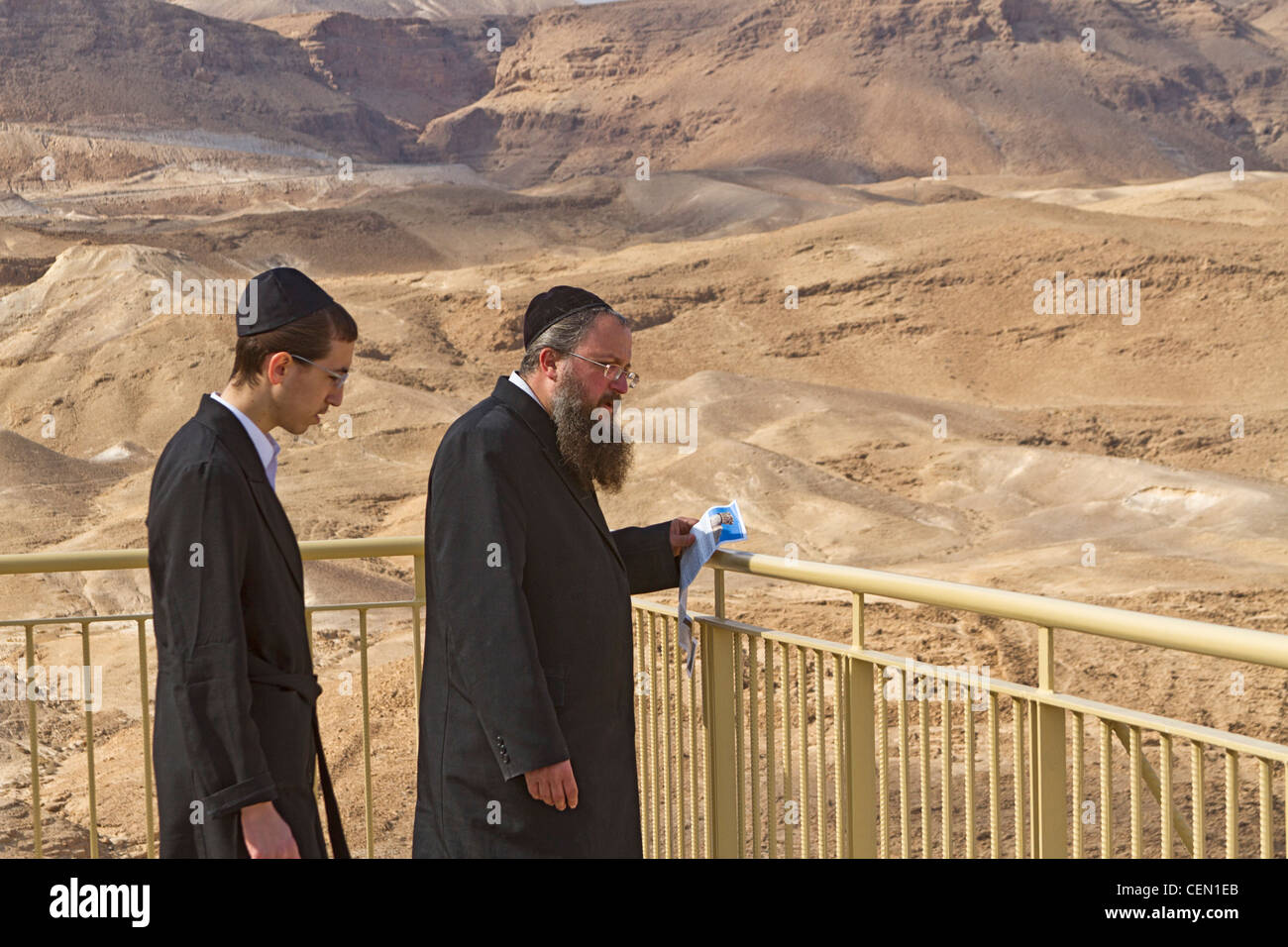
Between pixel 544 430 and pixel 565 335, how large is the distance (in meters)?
0.23

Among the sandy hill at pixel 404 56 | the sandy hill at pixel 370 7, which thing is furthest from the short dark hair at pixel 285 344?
the sandy hill at pixel 370 7

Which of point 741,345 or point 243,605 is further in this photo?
point 741,345

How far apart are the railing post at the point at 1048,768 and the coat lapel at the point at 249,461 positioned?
1.40 m

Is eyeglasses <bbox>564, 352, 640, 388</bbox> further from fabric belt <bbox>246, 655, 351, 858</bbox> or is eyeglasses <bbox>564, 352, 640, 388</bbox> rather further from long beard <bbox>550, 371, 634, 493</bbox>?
fabric belt <bbox>246, 655, 351, 858</bbox>

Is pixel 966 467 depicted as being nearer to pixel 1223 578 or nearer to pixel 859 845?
pixel 1223 578

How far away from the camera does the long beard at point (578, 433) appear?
2.96 metres

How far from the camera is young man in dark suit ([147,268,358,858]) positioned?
2.28 m

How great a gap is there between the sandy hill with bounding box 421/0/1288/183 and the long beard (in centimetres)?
6862

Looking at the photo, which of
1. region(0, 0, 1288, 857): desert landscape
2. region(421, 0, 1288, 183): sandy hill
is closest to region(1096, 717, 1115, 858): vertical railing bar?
region(0, 0, 1288, 857): desert landscape

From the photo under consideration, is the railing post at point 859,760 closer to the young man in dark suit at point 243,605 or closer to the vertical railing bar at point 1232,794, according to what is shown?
the vertical railing bar at point 1232,794

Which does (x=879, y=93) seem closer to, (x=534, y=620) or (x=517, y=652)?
(x=534, y=620)

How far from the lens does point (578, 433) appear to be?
117 inches

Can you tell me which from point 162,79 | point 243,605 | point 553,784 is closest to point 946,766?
point 553,784
